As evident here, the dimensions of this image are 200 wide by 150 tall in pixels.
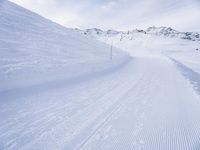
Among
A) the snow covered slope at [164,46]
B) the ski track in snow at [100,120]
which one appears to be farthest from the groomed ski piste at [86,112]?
the snow covered slope at [164,46]

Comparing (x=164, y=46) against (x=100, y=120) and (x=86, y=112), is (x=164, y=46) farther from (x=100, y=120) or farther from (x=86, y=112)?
(x=100, y=120)

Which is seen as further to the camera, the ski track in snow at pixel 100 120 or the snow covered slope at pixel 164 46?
the snow covered slope at pixel 164 46

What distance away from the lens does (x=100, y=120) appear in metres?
5.95

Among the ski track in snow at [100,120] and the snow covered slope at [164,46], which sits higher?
the ski track in snow at [100,120]

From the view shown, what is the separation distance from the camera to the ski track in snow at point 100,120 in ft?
15.6

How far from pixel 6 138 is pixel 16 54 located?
835 centimetres

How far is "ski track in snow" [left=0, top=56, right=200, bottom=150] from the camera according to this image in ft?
15.6

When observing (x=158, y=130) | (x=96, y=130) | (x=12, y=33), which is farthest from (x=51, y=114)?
(x=12, y=33)

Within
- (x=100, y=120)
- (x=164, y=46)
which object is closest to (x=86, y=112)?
(x=100, y=120)

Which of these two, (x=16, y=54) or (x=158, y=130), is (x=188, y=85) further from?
(x=16, y=54)

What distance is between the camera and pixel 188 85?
35.6ft

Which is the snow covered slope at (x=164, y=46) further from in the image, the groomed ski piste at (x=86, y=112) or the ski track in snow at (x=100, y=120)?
the ski track in snow at (x=100, y=120)

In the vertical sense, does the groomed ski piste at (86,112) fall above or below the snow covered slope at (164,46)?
above

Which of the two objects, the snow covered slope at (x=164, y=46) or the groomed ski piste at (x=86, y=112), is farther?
the snow covered slope at (x=164, y=46)
